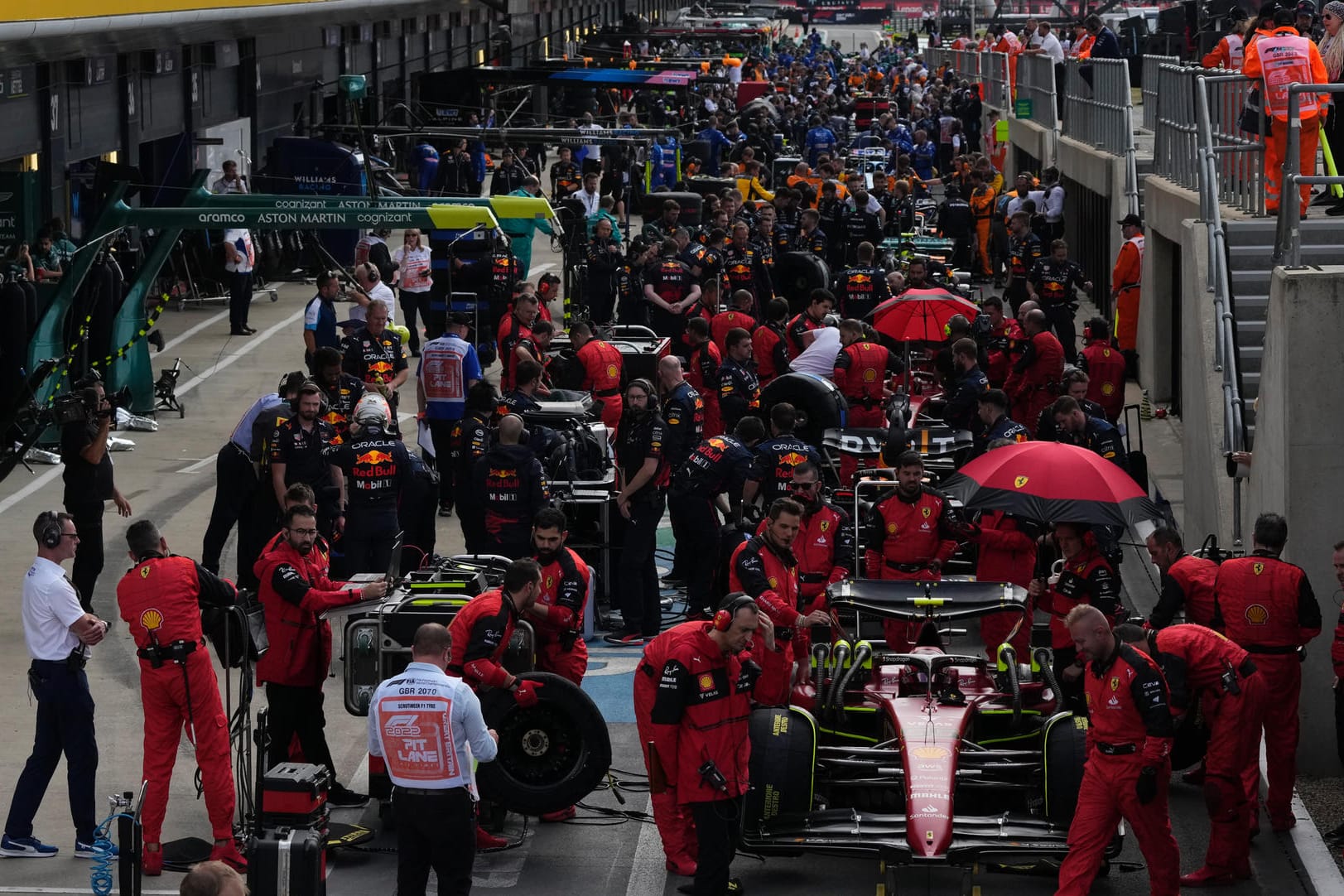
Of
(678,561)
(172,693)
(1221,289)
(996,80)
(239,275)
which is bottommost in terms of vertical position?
(678,561)

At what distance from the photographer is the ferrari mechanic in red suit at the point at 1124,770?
28.2 ft

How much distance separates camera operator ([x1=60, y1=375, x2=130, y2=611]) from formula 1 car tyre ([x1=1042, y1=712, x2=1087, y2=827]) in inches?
268

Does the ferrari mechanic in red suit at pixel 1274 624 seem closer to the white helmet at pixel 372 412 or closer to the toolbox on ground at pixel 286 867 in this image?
the toolbox on ground at pixel 286 867

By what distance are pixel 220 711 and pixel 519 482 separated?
11.1ft

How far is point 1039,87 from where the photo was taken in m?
34.8

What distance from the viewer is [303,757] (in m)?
10.0

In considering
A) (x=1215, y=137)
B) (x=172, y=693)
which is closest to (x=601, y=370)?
(x=1215, y=137)

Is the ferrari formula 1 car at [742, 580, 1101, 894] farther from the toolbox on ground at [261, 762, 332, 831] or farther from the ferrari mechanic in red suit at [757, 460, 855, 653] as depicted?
the toolbox on ground at [261, 762, 332, 831]

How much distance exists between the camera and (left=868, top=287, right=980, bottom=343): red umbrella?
1700 cm

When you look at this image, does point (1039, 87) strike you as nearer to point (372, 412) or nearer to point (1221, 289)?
point (1221, 289)

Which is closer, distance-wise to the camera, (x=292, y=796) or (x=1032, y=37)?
(x=292, y=796)

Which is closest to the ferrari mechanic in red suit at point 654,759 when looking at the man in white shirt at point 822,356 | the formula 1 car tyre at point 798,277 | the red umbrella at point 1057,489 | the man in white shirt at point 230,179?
→ the red umbrella at point 1057,489

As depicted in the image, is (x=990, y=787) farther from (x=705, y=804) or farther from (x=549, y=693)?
(x=549, y=693)

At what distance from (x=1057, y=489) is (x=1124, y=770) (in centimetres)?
287
